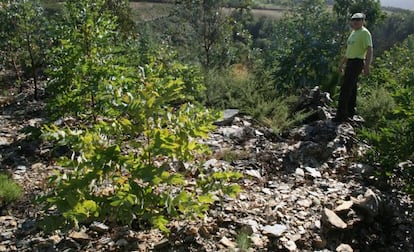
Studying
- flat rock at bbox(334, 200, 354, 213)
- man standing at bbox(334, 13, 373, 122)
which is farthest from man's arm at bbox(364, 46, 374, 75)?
flat rock at bbox(334, 200, 354, 213)

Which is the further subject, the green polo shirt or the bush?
the bush

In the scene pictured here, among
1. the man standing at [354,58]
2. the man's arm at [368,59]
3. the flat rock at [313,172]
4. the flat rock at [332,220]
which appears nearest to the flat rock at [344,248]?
the flat rock at [332,220]

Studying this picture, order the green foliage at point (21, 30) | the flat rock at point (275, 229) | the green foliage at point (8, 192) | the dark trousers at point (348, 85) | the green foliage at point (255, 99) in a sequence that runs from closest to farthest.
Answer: the flat rock at point (275, 229)
the green foliage at point (8, 192)
the dark trousers at point (348, 85)
the green foliage at point (255, 99)
the green foliage at point (21, 30)

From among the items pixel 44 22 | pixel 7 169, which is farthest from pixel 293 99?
pixel 44 22

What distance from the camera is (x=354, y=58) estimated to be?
18.2 ft

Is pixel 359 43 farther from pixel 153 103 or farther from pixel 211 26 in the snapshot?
pixel 211 26

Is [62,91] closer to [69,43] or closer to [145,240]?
[69,43]

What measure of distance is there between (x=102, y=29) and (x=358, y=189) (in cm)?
350

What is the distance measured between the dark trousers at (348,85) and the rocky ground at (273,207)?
215 millimetres

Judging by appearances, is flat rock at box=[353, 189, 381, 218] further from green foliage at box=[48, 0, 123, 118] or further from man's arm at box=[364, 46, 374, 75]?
green foliage at box=[48, 0, 123, 118]

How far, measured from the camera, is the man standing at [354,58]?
17.7 ft

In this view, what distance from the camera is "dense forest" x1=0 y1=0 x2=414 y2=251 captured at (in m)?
2.72

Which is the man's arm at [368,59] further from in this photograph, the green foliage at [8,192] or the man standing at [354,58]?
the green foliage at [8,192]

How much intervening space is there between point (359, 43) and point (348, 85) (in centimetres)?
60
